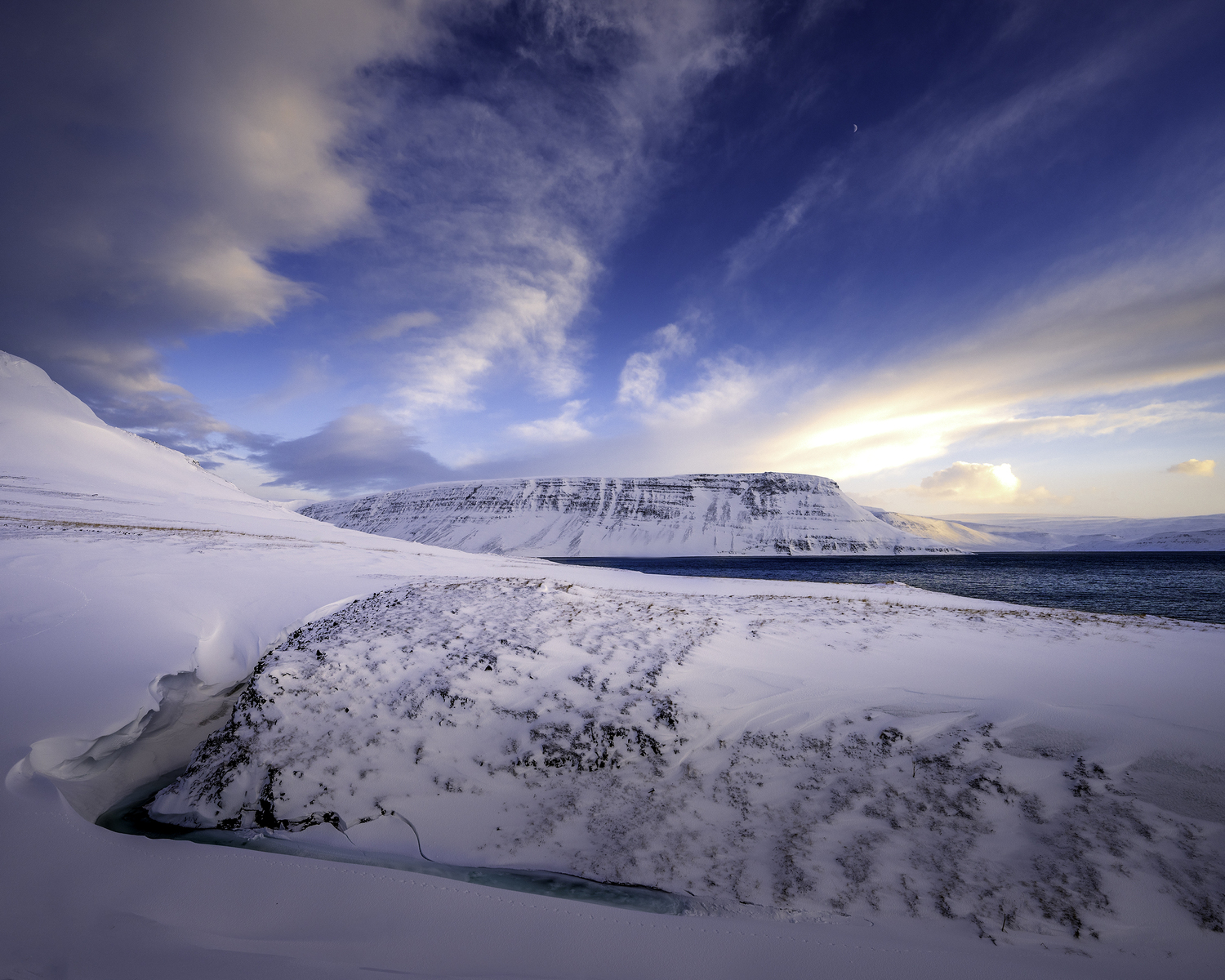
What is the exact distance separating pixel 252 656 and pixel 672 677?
645 centimetres

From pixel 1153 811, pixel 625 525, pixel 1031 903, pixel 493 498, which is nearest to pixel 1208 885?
pixel 1153 811

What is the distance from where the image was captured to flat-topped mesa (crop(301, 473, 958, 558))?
347 feet

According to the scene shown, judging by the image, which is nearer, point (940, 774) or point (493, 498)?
point (940, 774)

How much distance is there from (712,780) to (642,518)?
111732 millimetres

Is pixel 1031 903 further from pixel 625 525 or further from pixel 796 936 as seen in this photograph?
pixel 625 525

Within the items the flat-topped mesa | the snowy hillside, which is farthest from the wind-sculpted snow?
the flat-topped mesa

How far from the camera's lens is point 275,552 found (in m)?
14.2

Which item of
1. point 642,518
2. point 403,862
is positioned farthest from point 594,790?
point 642,518

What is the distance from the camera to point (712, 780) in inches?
181

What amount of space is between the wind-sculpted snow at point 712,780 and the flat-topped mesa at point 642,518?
94.2 metres

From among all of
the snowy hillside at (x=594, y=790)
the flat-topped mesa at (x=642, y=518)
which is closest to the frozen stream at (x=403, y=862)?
the snowy hillside at (x=594, y=790)

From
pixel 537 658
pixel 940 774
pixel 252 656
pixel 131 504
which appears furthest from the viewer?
pixel 131 504

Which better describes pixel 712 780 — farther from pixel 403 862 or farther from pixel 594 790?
pixel 403 862

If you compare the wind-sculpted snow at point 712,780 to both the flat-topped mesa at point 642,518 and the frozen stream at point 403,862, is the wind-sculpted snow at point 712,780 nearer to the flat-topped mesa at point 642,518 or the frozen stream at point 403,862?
the frozen stream at point 403,862
